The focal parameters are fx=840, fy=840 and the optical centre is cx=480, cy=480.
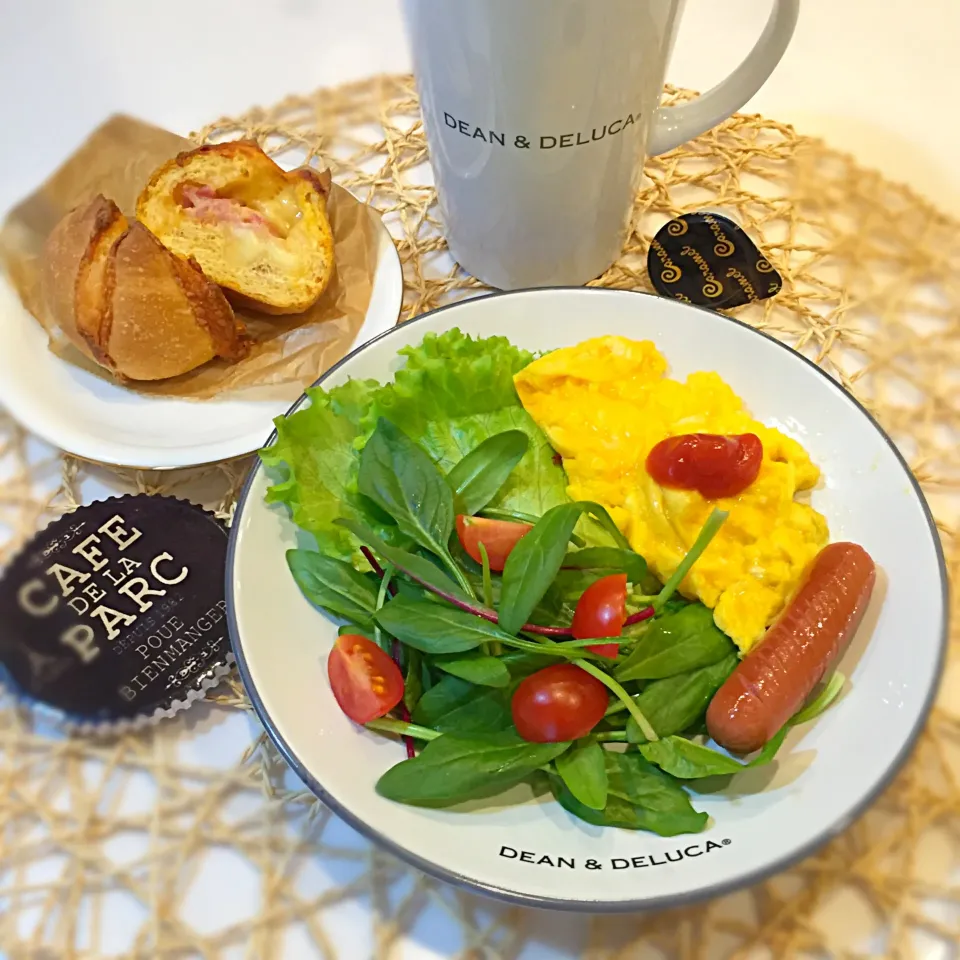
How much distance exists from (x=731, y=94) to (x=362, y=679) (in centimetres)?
102

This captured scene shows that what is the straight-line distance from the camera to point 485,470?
1.08m

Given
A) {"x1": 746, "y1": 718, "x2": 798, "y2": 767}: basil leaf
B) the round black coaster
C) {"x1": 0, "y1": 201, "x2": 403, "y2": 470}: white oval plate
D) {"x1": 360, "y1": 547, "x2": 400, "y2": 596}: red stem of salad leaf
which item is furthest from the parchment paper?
{"x1": 746, "y1": 718, "x2": 798, "y2": 767}: basil leaf

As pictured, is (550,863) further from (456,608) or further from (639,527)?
(639,527)

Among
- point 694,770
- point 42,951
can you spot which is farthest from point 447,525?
point 42,951

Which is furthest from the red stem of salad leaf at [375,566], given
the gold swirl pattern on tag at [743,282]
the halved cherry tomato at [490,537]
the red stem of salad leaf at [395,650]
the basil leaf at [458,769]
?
the gold swirl pattern on tag at [743,282]

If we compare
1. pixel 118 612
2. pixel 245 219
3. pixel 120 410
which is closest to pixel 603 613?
pixel 118 612

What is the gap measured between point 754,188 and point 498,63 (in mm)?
761

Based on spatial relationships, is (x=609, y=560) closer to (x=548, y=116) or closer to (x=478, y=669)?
(x=478, y=669)

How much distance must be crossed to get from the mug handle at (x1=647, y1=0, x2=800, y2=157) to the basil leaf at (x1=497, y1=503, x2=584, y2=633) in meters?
0.69

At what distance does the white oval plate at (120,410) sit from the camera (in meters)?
1.25

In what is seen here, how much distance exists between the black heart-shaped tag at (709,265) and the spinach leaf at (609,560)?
0.59m

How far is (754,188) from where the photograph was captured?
63.9 inches

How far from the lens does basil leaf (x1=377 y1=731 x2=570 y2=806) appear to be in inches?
34.7

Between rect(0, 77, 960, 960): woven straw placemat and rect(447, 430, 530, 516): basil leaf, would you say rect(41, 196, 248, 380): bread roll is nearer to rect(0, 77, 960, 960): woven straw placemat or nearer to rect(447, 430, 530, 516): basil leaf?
rect(0, 77, 960, 960): woven straw placemat
